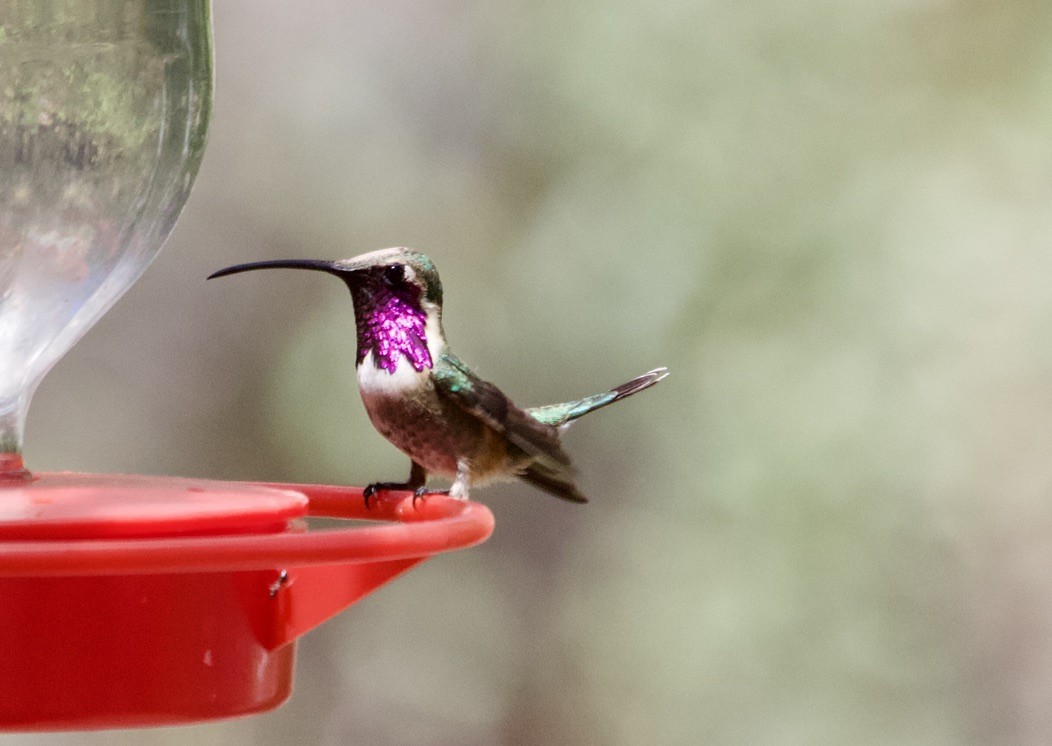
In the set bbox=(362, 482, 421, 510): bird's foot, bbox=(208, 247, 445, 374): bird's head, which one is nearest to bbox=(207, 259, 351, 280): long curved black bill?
bbox=(208, 247, 445, 374): bird's head

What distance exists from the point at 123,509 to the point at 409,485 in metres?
1.23

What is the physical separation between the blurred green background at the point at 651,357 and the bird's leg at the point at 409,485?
6.40 ft

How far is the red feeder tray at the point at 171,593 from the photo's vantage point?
5.43 feet

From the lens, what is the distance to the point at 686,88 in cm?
546

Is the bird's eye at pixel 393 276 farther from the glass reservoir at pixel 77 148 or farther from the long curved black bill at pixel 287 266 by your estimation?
the glass reservoir at pixel 77 148

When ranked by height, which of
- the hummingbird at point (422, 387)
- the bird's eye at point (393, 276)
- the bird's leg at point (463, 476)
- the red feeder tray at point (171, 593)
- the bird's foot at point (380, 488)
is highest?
the bird's eye at point (393, 276)

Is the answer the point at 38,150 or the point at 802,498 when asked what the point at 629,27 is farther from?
the point at 38,150

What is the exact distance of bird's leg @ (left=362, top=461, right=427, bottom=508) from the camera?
2443mm

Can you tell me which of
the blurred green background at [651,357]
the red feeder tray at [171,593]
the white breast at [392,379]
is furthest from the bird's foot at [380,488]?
the blurred green background at [651,357]

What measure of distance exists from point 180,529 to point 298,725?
12.6 feet

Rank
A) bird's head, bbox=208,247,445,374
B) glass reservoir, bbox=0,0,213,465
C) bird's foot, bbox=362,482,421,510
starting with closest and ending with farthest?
glass reservoir, bbox=0,0,213,465, bird's foot, bbox=362,482,421,510, bird's head, bbox=208,247,445,374

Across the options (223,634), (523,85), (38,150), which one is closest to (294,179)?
(523,85)

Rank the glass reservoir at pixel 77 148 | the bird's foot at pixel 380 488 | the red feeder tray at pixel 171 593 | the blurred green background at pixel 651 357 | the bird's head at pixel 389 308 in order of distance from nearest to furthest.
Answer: the red feeder tray at pixel 171 593
the glass reservoir at pixel 77 148
the bird's foot at pixel 380 488
the bird's head at pixel 389 308
the blurred green background at pixel 651 357

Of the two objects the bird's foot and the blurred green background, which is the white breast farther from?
the blurred green background
